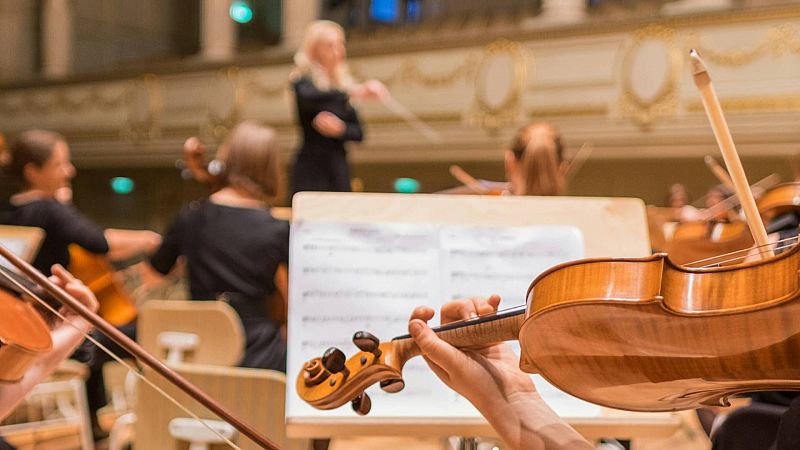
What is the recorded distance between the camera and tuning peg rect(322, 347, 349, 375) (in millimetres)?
1330

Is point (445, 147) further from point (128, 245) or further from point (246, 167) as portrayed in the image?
point (246, 167)

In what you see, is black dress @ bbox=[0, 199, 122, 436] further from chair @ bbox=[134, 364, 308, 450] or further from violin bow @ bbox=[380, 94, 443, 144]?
violin bow @ bbox=[380, 94, 443, 144]

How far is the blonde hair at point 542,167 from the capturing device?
2.76 m

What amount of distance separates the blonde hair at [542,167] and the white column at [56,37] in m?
9.37

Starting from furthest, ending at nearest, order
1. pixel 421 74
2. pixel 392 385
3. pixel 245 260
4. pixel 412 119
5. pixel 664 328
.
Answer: pixel 412 119, pixel 421 74, pixel 245 260, pixel 392 385, pixel 664 328

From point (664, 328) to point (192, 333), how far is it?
1.55m

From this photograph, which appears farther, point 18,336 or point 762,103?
point 762,103

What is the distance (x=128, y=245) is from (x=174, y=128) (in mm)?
6257

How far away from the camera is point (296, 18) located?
9141mm

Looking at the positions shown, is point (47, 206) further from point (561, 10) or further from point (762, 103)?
point (561, 10)

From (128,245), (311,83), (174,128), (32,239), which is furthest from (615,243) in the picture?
(174,128)

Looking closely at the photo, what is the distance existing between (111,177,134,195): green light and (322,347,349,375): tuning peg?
974 centimetres

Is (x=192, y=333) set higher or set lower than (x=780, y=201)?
lower

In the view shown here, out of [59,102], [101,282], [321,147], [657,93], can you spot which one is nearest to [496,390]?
[101,282]
